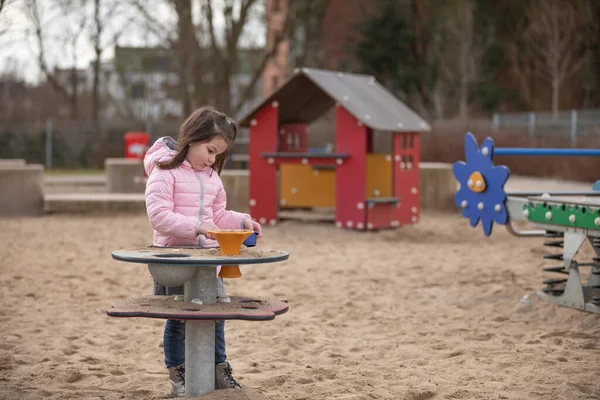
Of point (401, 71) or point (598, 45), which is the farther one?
point (401, 71)

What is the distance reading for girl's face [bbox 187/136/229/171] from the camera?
386cm

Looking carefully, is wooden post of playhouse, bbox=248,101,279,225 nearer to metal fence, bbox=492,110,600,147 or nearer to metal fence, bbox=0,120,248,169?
metal fence, bbox=492,110,600,147

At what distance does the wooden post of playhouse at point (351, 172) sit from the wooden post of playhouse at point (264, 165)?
0.79m

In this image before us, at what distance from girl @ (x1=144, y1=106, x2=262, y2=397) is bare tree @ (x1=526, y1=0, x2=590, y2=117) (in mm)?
23903

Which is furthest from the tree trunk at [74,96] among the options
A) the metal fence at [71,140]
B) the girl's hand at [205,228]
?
the girl's hand at [205,228]

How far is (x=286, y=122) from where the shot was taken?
1164 centimetres

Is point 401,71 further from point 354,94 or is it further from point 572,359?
point 572,359

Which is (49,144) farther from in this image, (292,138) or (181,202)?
(181,202)

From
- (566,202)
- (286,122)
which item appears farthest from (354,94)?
(566,202)

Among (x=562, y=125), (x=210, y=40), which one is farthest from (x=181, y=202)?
(x=562, y=125)

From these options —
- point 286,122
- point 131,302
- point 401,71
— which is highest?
point 401,71

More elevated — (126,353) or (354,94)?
(354,94)

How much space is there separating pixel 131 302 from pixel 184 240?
37 cm

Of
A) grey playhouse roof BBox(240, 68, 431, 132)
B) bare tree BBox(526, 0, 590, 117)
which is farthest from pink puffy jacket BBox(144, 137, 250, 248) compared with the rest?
bare tree BBox(526, 0, 590, 117)
